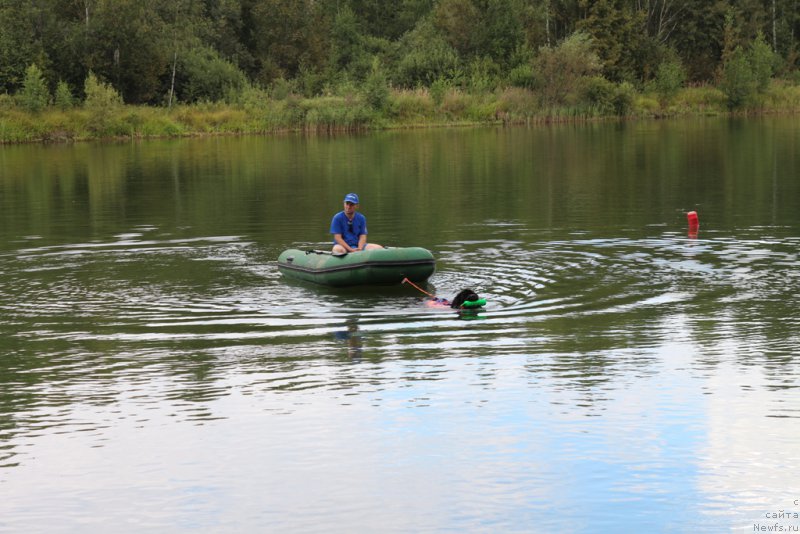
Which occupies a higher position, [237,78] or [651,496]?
[237,78]

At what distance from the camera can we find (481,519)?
8.05 meters

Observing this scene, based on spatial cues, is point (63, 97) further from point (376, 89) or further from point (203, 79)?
point (376, 89)

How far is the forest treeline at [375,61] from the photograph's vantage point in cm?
6825

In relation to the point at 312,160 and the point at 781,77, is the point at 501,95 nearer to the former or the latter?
the point at 781,77

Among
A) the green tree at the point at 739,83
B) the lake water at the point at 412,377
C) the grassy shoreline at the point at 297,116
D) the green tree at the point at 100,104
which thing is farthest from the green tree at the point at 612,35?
the lake water at the point at 412,377

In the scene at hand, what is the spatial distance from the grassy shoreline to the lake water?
38934mm

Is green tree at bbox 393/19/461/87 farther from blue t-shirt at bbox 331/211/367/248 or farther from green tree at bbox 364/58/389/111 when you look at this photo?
blue t-shirt at bbox 331/211/367/248

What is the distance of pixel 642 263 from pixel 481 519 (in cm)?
1168

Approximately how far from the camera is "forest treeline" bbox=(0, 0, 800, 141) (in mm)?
68250

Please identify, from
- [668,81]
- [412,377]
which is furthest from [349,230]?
[668,81]

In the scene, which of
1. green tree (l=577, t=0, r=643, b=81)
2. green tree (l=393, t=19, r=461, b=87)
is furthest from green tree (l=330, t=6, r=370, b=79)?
green tree (l=577, t=0, r=643, b=81)

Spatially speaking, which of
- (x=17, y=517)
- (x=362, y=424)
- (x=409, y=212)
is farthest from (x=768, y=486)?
(x=409, y=212)

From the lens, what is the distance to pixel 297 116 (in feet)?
225

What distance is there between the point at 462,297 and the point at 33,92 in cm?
5287
